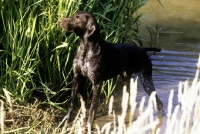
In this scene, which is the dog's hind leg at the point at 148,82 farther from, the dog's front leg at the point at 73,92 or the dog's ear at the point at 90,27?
the dog's ear at the point at 90,27

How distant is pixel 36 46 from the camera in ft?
18.2

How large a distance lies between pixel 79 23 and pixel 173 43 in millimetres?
4610

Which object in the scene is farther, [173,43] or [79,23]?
[173,43]

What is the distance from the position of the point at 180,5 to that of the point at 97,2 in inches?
271

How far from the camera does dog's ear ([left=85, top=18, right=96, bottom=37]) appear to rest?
16.9 ft

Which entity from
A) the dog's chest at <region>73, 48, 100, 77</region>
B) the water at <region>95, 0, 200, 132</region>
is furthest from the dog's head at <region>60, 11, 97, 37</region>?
the water at <region>95, 0, 200, 132</region>

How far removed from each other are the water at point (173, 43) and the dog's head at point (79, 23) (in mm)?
1267

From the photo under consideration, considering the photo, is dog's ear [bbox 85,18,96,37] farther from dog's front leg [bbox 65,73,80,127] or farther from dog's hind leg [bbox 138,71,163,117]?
dog's hind leg [bbox 138,71,163,117]

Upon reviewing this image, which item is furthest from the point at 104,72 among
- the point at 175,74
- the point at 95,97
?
the point at 175,74

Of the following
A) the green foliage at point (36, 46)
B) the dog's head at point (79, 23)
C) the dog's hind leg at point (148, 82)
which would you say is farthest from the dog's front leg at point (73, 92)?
the dog's hind leg at point (148, 82)

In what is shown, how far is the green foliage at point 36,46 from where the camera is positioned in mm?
5332

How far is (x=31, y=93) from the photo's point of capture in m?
5.64

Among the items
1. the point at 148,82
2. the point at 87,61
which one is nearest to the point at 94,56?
the point at 87,61

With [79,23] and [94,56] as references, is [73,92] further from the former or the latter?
[79,23]
